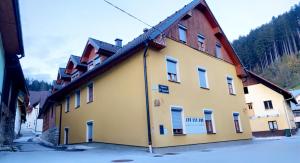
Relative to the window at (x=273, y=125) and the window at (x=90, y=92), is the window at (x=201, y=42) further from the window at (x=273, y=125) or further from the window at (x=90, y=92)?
the window at (x=273, y=125)

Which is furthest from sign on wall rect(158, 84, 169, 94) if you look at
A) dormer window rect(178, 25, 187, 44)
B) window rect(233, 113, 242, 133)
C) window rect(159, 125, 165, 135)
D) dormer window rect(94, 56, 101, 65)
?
window rect(233, 113, 242, 133)

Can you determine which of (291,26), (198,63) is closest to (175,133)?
(198,63)

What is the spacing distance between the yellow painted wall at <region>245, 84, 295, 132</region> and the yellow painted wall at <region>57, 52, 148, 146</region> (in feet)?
79.4

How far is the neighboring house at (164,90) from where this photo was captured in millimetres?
12344

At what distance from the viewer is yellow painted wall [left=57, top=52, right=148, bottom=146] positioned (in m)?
12.5

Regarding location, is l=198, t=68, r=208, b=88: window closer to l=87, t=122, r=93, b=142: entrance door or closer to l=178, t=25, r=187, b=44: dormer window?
l=178, t=25, r=187, b=44: dormer window

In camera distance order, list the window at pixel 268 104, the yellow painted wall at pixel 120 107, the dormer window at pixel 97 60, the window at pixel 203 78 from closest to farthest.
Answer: the yellow painted wall at pixel 120 107 → the window at pixel 203 78 → the dormer window at pixel 97 60 → the window at pixel 268 104

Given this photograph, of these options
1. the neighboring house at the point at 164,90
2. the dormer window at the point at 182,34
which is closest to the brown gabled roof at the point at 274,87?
the neighboring house at the point at 164,90

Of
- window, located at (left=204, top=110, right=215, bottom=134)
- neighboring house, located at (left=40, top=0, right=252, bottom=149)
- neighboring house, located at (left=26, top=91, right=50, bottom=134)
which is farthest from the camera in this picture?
neighboring house, located at (left=26, top=91, right=50, bottom=134)

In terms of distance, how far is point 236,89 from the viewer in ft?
63.7

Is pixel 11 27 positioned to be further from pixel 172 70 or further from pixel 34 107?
pixel 34 107

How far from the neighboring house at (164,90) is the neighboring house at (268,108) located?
45.8 feet

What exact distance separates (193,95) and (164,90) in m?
2.64

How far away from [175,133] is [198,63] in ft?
18.5
